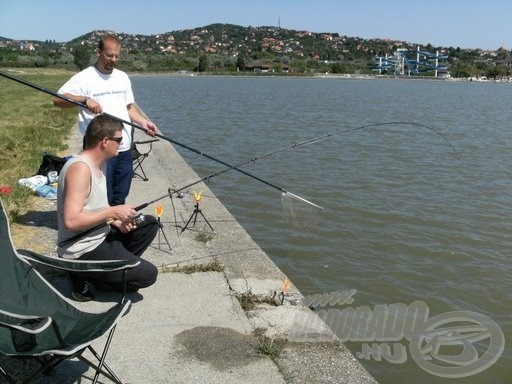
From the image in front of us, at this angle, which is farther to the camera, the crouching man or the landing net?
the landing net

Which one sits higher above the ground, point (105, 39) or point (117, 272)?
point (105, 39)

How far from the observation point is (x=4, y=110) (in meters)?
16.0

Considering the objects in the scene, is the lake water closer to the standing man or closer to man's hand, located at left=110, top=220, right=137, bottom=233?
the standing man

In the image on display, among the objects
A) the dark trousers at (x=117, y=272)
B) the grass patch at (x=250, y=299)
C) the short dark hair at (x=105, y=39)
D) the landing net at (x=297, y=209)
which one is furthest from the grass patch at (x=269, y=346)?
the short dark hair at (x=105, y=39)

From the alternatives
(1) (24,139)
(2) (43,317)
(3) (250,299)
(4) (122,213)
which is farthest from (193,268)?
(1) (24,139)

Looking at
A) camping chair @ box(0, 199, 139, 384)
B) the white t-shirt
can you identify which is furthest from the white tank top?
the white t-shirt

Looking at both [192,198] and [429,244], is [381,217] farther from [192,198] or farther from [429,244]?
[192,198]

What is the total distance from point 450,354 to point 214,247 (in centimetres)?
219

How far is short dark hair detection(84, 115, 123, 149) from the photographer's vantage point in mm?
3451

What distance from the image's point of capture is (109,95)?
495 centimetres

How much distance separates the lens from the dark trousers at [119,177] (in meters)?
4.89

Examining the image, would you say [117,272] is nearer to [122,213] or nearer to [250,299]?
[122,213]

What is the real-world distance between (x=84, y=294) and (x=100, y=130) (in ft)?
3.81

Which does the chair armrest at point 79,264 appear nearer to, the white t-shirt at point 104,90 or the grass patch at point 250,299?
the grass patch at point 250,299
